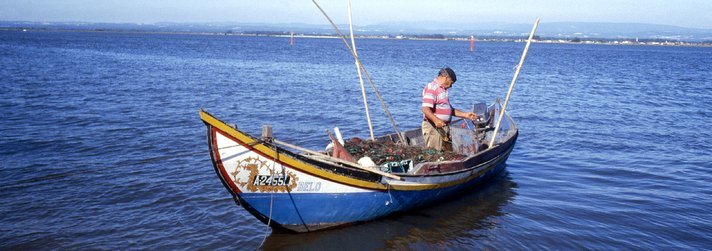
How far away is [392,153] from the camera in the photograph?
8859 mm

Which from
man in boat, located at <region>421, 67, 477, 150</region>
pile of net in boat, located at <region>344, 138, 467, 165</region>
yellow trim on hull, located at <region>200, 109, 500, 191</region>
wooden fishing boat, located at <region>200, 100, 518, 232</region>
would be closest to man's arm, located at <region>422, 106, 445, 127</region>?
man in boat, located at <region>421, 67, 477, 150</region>

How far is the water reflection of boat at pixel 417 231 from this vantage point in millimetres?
7562

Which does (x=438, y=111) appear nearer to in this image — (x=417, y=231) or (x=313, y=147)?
(x=417, y=231)

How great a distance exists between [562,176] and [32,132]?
41.4 ft

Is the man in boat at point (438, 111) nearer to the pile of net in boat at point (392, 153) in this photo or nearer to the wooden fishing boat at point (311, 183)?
the pile of net in boat at point (392, 153)

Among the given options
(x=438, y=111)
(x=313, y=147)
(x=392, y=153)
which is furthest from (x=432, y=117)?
(x=313, y=147)

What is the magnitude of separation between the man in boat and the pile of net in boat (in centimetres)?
39

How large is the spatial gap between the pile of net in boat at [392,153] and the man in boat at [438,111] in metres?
0.39

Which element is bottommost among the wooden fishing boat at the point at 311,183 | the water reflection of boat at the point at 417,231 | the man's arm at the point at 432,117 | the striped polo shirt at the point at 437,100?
the water reflection of boat at the point at 417,231

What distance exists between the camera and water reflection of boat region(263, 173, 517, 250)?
24.8ft

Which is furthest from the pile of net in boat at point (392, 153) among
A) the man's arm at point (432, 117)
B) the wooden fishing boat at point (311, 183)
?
the man's arm at point (432, 117)

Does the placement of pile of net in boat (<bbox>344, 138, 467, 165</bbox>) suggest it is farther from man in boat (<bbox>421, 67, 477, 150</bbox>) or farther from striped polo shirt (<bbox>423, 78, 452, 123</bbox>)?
striped polo shirt (<bbox>423, 78, 452, 123</bbox>)

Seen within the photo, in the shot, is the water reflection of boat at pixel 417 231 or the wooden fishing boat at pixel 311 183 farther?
the water reflection of boat at pixel 417 231

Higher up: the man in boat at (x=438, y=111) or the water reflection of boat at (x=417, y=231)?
the man in boat at (x=438, y=111)
